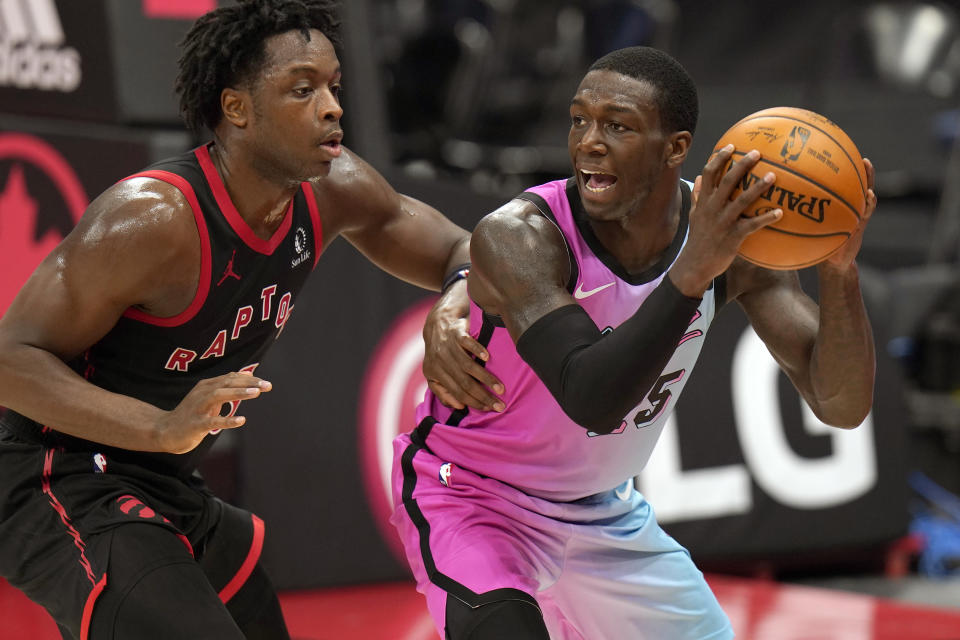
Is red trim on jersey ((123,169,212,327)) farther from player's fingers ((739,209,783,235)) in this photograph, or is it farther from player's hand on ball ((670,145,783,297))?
player's fingers ((739,209,783,235))

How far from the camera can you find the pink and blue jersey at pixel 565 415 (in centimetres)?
322

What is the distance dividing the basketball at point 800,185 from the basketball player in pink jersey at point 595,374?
0.09m

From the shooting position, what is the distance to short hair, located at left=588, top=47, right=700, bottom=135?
3.07 m

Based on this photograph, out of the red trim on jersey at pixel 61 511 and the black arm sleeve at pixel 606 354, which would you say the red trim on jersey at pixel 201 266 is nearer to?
the red trim on jersey at pixel 61 511

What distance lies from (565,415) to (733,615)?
9.03 feet

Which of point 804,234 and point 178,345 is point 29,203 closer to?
point 178,345

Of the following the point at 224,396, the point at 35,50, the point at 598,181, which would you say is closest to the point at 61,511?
the point at 224,396

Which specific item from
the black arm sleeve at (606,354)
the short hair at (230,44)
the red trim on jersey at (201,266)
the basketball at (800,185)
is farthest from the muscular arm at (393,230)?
the basketball at (800,185)

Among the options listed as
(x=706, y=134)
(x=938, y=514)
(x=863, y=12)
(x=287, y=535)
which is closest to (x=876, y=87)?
(x=863, y=12)

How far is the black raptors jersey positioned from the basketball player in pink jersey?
0.57 meters

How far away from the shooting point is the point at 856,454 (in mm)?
6578

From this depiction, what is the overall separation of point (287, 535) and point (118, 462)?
103 inches

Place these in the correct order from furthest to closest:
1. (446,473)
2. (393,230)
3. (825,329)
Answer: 1. (393,230)
2. (446,473)
3. (825,329)

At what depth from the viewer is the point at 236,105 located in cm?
336
